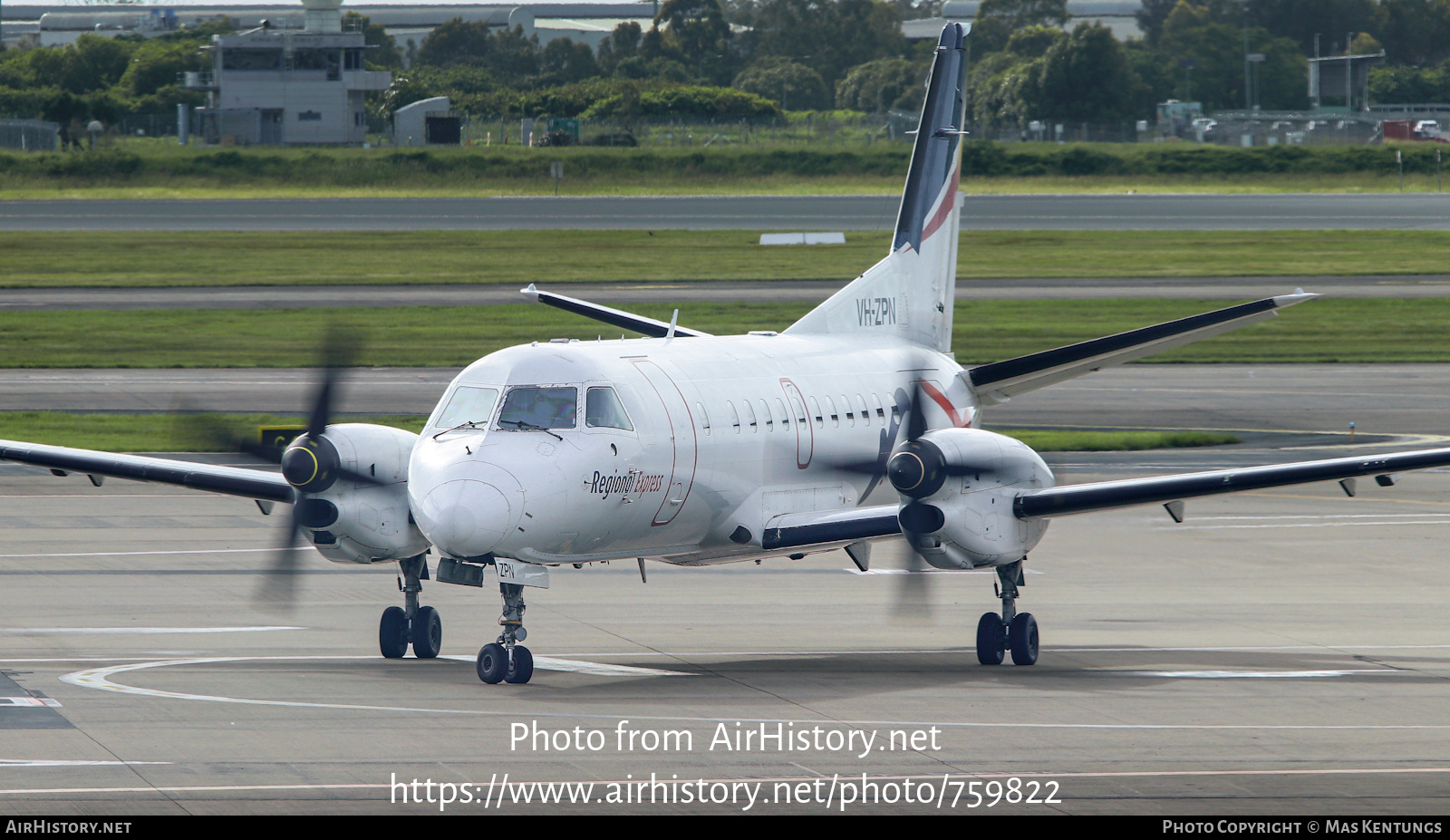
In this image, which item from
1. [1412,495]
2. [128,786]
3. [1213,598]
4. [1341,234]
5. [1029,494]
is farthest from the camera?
[1341,234]

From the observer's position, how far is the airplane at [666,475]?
16.1m

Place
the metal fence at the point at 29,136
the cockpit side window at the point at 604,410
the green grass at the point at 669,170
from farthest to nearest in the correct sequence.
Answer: the metal fence at the point at 29,136 < the green grass at the point at 669,170 < the cockpit side window at the point at 604,410

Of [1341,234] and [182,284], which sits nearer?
[182,284]

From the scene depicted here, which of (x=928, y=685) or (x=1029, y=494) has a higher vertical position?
(x=1029, y=494)

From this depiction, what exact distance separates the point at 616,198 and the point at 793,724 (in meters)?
95.7

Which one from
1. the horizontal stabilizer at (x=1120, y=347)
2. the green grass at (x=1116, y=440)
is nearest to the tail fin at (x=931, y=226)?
the horizontal stabilizer at (x=1120, y=347)

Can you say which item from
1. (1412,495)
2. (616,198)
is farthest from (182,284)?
(1412,495)

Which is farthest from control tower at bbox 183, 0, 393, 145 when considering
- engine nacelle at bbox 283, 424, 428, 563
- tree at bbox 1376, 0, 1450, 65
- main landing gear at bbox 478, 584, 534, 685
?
main landing gear at bbox 478, 584, 534, 685

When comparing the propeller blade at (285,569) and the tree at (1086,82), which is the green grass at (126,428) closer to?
the propeller blade at (285,569)

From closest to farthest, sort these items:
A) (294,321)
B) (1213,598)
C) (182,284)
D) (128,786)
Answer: (128,786)
(1213,598)
(294,321)
(182,284)

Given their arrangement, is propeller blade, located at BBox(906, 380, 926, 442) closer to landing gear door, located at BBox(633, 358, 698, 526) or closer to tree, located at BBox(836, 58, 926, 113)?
landing gear door, located at BBox(633, 358, 698, 526)

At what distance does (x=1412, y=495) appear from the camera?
104 feet

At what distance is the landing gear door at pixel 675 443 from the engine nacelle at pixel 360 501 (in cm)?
284
